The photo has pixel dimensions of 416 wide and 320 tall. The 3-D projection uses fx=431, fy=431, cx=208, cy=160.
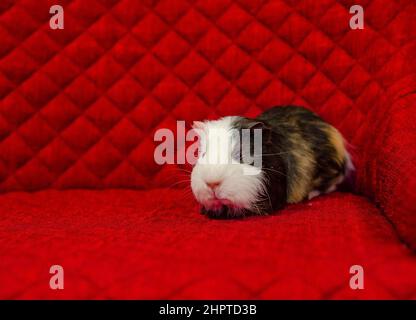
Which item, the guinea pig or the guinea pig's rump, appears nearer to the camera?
the guinea pig

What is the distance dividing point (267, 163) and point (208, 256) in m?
0.37

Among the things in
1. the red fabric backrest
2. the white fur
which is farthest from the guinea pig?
the red fabric backrest

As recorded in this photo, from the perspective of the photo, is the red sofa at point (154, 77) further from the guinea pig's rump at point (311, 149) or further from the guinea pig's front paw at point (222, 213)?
the guinea pig's front paw at point (222, 213)

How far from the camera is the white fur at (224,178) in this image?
99 cm

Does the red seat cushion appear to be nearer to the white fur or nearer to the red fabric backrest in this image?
the white fur

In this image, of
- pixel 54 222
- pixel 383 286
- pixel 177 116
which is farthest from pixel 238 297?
pixel 177 116

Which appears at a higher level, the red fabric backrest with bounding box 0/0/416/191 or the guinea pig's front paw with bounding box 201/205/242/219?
the red fabric backrest with bounding box 0/0/416/191

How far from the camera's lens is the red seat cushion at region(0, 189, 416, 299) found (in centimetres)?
68

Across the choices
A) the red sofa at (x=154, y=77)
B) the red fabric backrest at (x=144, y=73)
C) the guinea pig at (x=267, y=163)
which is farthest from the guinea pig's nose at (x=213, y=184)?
the red fabric backrest at (x=144, y=73)

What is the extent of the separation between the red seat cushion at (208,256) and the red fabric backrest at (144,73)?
382mm

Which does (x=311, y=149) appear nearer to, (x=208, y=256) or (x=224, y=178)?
(x=224, y=178)

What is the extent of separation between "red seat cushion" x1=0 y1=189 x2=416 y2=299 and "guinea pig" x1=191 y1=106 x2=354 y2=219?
0.05m

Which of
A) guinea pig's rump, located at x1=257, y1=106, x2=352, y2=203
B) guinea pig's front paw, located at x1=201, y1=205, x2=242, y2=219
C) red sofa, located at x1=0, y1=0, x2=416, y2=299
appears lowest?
guinea pig's front paw, located at x1=201, y1=205, x2=242, y2=219

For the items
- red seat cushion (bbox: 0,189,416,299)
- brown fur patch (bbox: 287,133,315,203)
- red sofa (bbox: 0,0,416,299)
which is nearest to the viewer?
red seat cushion (bbox: 0,189,416,299)
